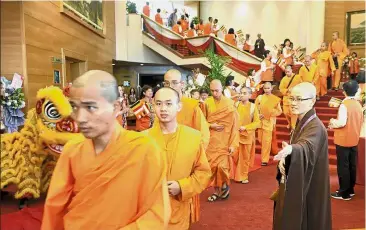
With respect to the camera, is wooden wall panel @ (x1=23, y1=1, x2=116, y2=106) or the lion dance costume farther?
wooden wall panel @ (x1=23, y1=1, x2=116, y2=106)

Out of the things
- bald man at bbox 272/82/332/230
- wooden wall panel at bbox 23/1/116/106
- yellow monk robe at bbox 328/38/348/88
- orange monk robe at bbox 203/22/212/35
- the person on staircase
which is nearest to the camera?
bald man at bbox 272/82/332/230

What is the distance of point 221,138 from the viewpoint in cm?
410

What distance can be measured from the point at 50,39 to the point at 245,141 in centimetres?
315

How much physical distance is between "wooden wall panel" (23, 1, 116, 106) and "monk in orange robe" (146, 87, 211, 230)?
1745 millimetres

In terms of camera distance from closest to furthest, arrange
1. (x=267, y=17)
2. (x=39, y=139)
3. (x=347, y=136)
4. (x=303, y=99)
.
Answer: (x=303, y=99) < (x=39, y=139) < (x=347, y=136) < (x=267, y=17)

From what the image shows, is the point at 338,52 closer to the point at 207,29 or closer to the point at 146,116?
the point at 207,29

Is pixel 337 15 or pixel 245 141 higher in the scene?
pixel 337 15

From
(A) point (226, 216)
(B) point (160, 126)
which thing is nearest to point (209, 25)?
(A) point (226, 216)

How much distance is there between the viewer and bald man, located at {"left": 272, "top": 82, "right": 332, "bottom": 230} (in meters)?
2.33

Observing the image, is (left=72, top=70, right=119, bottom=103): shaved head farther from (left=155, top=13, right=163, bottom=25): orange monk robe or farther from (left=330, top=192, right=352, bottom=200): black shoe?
(left=155, top=13, right=163, bottom=25): orange monk robe

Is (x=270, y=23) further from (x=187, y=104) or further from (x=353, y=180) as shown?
(x=187, y=104)

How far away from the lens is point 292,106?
8.27 ft

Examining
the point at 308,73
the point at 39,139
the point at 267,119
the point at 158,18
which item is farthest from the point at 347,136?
the point at 158,18

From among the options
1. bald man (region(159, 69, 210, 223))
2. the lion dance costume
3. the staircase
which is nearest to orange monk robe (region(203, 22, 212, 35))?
the staircase
